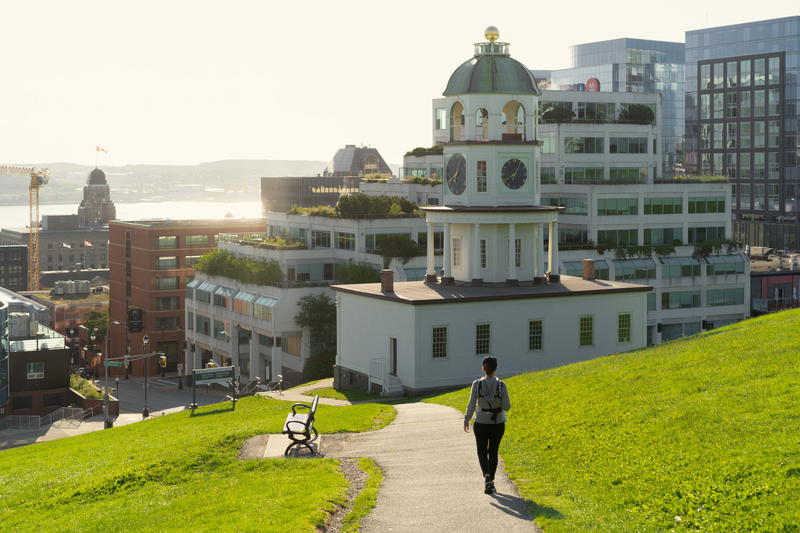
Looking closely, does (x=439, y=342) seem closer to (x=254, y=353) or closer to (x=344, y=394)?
(x=344, y=394)

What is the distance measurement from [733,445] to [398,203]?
8502 centimetres

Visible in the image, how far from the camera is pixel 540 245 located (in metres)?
65.4

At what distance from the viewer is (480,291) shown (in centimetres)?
6144

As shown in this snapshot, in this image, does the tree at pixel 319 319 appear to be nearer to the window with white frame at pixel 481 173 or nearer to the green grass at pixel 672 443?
the window with white frame at pixel 481 173

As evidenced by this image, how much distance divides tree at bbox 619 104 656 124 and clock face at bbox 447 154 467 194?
A: 57171 mm

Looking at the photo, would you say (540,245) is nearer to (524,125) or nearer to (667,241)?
(524,125)

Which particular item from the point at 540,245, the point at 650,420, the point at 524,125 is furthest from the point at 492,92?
the point at 650,420

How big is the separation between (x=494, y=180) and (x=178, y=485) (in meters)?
40.5

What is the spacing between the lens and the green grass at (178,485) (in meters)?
23.1

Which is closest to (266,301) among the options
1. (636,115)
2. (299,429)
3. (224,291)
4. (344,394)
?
(224,291)

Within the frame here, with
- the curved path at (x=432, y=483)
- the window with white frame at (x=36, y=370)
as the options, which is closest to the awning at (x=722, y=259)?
the window with white frame at (x=36, y=370)

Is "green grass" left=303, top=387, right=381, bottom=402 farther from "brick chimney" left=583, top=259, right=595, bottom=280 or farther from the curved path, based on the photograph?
the curved path

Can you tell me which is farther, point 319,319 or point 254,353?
point 254,353

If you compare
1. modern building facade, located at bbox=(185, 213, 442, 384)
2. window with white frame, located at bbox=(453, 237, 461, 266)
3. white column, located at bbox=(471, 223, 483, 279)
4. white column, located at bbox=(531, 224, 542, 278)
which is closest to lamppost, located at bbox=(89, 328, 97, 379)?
modern building facade, located at bbox=(185, 213, 442, 384)
